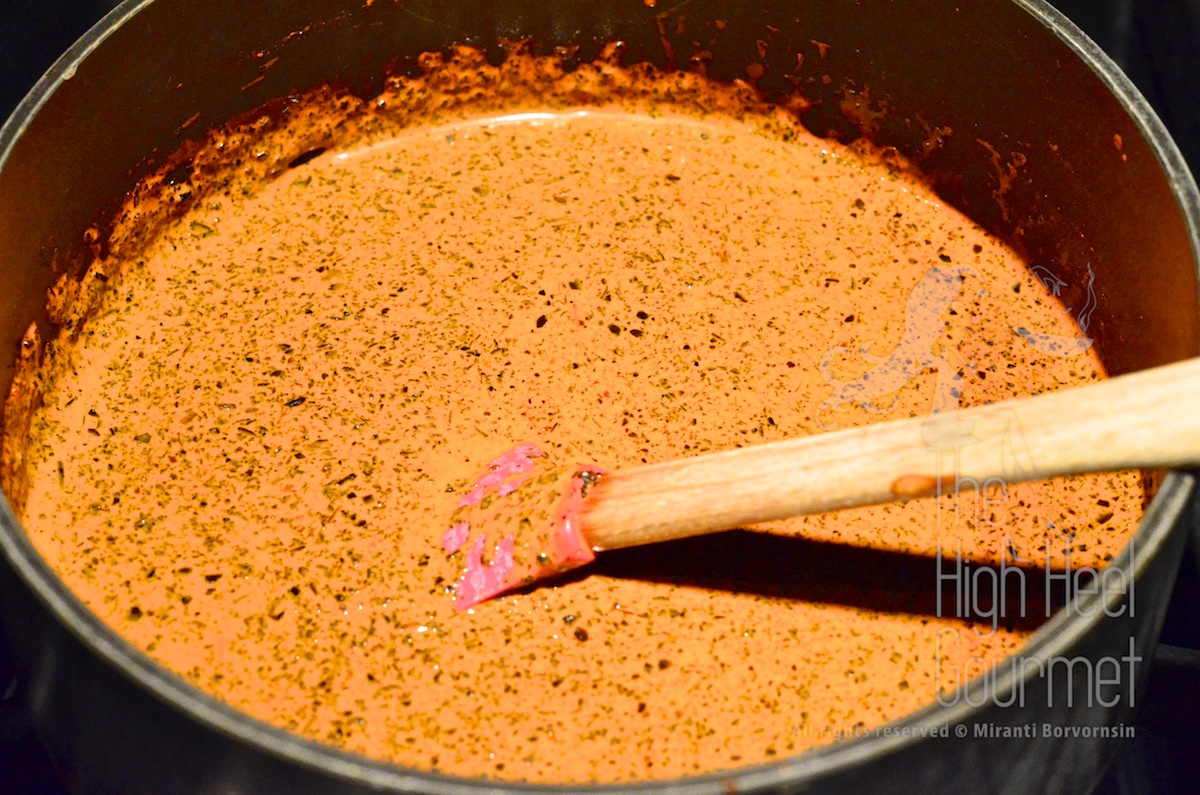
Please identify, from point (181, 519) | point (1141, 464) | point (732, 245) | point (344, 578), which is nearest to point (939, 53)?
point (732, 245)

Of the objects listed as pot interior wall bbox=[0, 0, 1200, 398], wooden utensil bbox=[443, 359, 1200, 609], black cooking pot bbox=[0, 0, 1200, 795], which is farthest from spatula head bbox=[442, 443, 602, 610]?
pot interior wall bbox=[0, 0, 1200, 398]

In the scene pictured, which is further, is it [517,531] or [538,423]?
[538,423]

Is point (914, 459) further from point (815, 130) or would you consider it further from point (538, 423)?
point (815, 130)

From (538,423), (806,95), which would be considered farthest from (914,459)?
(806,95)

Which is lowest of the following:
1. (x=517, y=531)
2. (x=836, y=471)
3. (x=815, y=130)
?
(x=517, y=531)

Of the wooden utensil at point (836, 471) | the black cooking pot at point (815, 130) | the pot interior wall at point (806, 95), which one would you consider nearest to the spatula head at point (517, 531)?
the wooden utensil at point (836, 471)

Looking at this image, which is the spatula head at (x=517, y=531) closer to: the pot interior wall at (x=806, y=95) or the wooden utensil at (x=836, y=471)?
the wooden utensil at (x=836, y=471)
